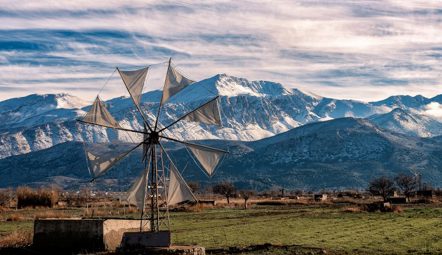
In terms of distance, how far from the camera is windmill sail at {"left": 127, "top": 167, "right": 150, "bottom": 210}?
40750 millimetres

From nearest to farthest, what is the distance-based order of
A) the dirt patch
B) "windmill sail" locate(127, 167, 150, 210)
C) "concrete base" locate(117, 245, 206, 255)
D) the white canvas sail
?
1. "concrete base" locate(117, 245, 206, 255)
2. the dirt patch
3. "windmill sail" locate(127, 167, 150, 210)
4. the white canvas sail

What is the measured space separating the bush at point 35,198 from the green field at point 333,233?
144 ft

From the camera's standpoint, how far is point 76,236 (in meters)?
42.5

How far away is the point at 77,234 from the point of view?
42531mm

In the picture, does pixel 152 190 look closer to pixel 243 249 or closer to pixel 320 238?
pixel 243 249

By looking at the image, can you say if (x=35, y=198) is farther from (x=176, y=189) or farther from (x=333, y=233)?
(x=176, y=189)

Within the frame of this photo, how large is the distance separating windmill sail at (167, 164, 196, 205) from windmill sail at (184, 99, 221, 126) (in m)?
3.00

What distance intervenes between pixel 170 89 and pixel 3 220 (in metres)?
40.5

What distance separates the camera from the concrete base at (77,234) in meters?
42.0

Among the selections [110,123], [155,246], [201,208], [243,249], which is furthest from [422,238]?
[201,208]

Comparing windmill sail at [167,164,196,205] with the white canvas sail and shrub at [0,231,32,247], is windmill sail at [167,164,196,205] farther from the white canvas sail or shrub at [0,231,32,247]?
shrub at [0,231,32,247]

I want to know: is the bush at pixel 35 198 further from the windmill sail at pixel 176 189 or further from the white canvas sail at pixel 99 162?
the windmill sail at pixel 176 189

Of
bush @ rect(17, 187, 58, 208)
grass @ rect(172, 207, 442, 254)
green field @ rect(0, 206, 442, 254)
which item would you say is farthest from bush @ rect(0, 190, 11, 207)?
grass @ rect(172, 207, 442, 254)

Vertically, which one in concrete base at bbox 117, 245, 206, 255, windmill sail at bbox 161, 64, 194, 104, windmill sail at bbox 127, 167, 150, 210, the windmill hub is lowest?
concrete base at bbox 117, 245, 206, 255
